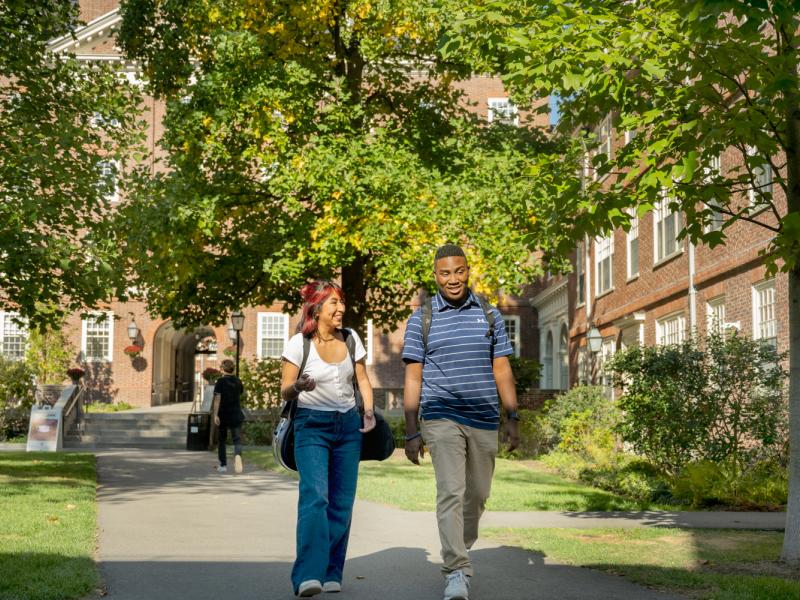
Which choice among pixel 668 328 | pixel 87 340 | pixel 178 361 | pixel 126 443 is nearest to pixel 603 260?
pixel 668 328

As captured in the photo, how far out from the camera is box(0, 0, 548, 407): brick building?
39.6 m

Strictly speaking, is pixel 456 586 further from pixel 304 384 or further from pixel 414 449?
pixel 304 384

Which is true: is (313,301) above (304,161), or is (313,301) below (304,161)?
below

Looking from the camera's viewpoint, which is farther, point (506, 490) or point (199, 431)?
point (199, 431)

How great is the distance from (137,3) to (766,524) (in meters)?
16.4

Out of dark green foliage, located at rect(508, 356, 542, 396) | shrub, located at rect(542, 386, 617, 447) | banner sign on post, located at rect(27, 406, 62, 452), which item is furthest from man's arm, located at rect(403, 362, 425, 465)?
dark green foliage, located at rect(508, 356, 542, 396)

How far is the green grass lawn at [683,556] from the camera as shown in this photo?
21.6ft

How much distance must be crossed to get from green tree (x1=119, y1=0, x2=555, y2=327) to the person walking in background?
1154 centimetres

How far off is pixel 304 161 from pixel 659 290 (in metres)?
8.77

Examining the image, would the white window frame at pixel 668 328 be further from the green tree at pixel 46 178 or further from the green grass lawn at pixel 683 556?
the green grass lawn at pixel 683 556

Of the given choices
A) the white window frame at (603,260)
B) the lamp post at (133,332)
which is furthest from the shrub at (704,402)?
the lamp post at (133,332)

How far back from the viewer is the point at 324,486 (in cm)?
623

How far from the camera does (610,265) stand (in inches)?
1131

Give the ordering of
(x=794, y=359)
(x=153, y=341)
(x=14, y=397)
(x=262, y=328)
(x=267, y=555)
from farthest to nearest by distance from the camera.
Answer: (x=262, y=328) → (x=153, y=341) → (x=14, y=397) → (x=267, y=555) → (x=794, y=359)
